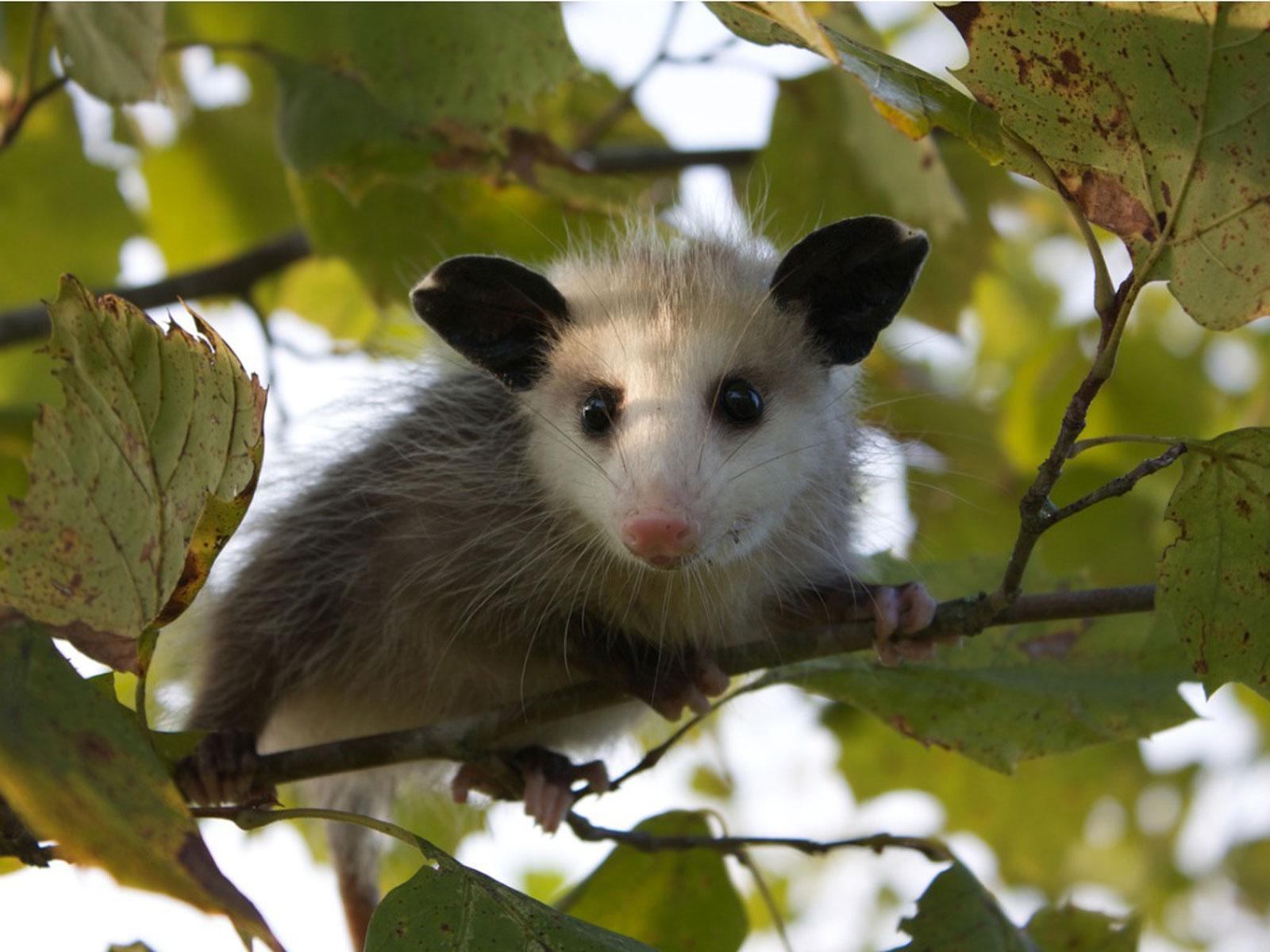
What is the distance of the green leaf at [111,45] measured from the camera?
6.28 feet

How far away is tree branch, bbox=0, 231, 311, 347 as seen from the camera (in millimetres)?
2619

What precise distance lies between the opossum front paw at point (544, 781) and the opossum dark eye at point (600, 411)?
0.52 meters

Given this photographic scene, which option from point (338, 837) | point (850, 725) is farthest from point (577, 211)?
point (850, 725)

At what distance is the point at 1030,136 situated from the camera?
53.5 inches

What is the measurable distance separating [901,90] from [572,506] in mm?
877

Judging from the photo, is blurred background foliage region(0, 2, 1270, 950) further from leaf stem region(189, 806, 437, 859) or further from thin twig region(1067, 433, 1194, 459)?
thin twig region(1067, 433, 1194, 459)

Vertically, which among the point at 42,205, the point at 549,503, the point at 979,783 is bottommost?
the point at 549,503

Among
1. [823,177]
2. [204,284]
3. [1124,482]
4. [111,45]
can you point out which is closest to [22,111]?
[111,45]

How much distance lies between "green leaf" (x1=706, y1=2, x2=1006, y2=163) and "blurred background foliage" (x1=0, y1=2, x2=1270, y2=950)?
69 centimetres

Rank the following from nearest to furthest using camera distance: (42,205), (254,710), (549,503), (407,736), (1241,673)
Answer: (1241,673)
(407,736)
(549,503)
(254,710)
(42,205)

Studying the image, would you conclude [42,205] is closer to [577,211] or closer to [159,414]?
[577,211]

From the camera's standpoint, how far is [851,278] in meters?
2.05

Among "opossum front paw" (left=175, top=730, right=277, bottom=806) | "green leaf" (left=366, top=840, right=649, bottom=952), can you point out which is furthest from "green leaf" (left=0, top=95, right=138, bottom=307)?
"green leaf" (left=366, top=840, right=649, bottom=952)

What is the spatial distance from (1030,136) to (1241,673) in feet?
1.89
